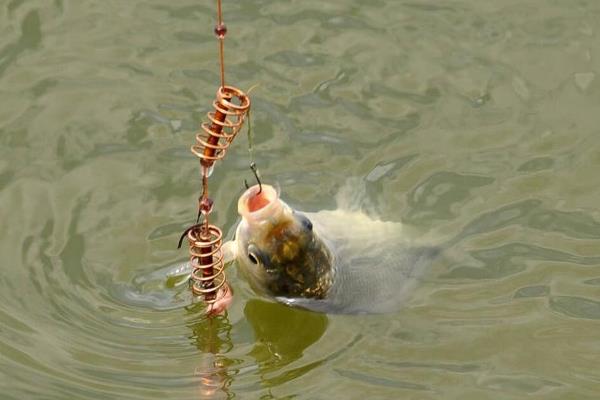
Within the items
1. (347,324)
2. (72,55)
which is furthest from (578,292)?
(72,55)

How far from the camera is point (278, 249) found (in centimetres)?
522

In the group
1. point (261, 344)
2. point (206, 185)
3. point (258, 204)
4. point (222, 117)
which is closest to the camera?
point (222, 117)

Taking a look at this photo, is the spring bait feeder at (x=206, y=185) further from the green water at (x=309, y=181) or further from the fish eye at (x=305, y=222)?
the green water at (x=309, y=181)

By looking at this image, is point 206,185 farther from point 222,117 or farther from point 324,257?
point 324,257

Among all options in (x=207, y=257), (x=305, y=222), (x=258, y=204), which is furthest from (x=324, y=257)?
(x=207, y=257)

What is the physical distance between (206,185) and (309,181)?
192 centimetres

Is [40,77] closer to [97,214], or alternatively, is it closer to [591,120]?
[97,214]

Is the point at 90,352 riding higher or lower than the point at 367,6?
lower

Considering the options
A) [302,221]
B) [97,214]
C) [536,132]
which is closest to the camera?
[302,221]

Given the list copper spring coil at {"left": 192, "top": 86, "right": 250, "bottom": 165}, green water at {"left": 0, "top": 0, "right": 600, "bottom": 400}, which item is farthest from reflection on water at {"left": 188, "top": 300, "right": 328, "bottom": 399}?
copper spring coil at {"left": 192, "top": 86, "right": 250, "bottom": 165}

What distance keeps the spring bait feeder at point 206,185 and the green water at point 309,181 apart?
50 cm

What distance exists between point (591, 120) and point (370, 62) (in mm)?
1441

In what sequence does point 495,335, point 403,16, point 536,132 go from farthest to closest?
1. point 403,16
2. point 536,132
3. point 495,335

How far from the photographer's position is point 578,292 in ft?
19.7
